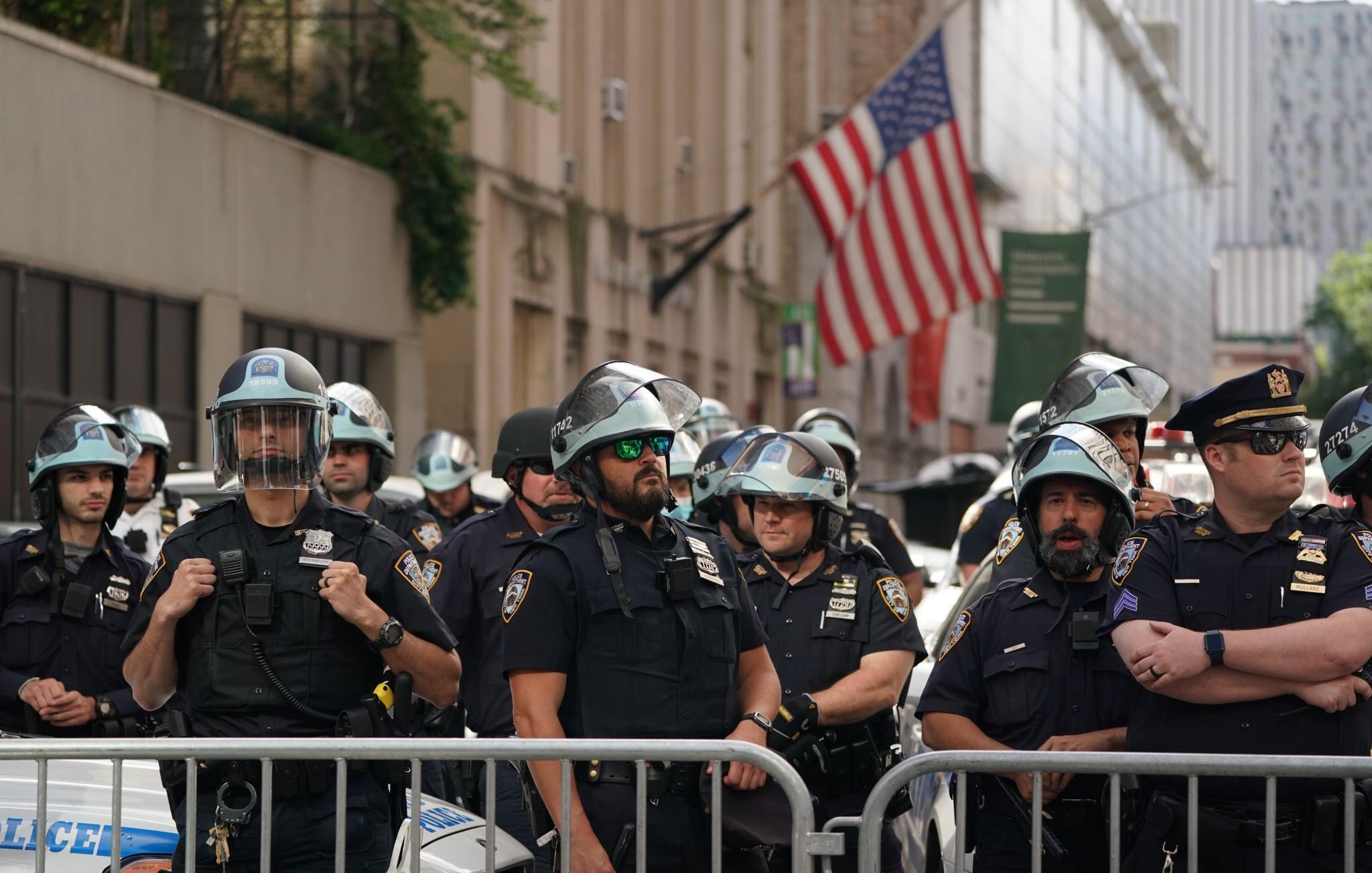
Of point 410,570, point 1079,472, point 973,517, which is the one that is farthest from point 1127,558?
point 973,517

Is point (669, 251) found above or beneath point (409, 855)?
above

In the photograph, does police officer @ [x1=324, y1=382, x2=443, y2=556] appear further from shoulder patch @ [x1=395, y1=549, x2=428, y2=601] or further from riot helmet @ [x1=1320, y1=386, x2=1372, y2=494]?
riot helmet @ [x1=1320, y1=386, x2=1372, y2=494]

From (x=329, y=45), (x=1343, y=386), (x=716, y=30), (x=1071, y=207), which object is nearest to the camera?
(x=329, y=45)

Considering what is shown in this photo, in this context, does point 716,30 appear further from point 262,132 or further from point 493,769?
point 493,769

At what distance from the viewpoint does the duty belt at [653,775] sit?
204 inches

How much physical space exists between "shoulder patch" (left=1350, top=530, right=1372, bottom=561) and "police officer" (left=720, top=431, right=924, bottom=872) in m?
1.56

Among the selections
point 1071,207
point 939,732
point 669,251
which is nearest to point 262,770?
point 939,732

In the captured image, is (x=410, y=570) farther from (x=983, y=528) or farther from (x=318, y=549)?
(x=983, y=528)

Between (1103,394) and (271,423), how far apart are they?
2835mm

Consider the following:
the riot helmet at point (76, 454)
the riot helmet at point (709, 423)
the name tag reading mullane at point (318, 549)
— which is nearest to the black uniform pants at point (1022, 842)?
the name tag reading mullane at point (318, 549)

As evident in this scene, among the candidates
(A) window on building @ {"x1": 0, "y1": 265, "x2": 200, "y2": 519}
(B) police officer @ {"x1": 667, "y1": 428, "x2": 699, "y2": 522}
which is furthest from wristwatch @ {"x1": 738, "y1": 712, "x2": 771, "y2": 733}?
(A) window on building @ {"x1": 0, "y1": 265, "x2": 200, "y2": 519}

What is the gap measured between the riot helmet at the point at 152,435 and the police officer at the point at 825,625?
3610 mm

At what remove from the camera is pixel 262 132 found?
19.2 m

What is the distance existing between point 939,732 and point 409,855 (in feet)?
5.25
